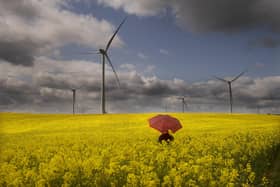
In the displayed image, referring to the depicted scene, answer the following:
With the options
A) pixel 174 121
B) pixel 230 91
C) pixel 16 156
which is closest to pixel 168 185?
pixel 16 156

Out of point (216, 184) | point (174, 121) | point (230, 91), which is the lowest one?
point (216, 184)

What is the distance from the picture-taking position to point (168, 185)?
10180 mm

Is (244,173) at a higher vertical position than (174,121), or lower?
lower

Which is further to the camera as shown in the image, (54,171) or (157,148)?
(157,148)

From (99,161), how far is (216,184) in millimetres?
3367

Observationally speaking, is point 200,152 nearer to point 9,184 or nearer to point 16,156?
point 16,156

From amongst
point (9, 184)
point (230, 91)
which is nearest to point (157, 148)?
point (9, 184)

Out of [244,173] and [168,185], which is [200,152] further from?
[168,185]

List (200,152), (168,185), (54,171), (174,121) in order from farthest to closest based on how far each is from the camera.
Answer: (174,121) < (200,152) < (54,171) < (168,185)

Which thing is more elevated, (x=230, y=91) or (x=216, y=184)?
(x=230, y=91)

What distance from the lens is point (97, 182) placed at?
10.6 meters

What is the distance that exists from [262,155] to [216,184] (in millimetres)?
7526

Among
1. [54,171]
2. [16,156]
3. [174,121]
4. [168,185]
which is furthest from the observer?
[174,121]

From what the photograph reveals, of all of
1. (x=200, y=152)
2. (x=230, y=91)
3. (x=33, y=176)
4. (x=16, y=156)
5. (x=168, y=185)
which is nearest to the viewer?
(x=168, y=185)
